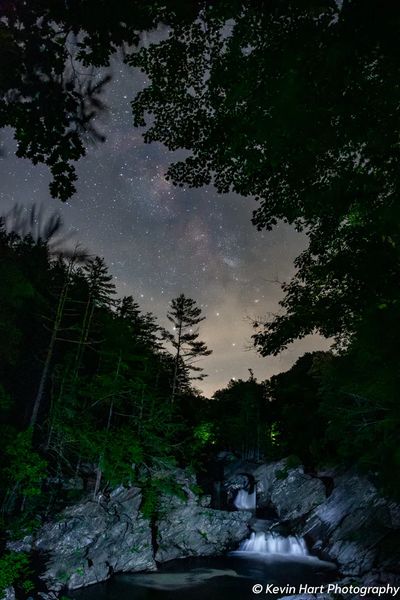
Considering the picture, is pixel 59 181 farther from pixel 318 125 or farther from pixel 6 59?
pixel 318 125

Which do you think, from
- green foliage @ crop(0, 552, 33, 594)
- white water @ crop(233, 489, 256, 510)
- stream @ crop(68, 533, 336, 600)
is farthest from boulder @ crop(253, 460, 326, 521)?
green foliage @ crop(0, 552, 33, 594)

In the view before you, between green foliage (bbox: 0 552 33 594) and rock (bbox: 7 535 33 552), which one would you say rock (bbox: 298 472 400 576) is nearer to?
green foliage (bbox: 0 552 33 594)

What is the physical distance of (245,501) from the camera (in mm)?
30797

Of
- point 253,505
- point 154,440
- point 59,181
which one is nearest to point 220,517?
point 154,440

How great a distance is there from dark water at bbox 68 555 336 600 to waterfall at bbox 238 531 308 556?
1.06 meters

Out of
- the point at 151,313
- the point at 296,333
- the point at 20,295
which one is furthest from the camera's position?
the point at 151,313

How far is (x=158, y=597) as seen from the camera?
1406cm

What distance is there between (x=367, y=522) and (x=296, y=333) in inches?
644

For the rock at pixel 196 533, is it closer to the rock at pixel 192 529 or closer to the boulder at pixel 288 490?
the rock at pixel 192 529

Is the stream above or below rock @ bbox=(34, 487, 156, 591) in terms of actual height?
below

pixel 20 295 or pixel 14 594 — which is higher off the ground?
pixel 20 295

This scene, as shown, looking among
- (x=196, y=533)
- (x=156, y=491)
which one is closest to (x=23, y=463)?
(x=156, y=491)

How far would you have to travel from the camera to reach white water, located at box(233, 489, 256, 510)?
99.6ft

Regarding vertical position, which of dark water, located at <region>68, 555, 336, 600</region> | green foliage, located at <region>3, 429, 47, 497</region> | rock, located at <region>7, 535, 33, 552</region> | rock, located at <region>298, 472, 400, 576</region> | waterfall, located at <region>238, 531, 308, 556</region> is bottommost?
dark water, located at <region>68, 555, 336, 600</region>
